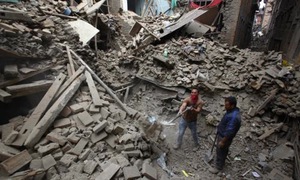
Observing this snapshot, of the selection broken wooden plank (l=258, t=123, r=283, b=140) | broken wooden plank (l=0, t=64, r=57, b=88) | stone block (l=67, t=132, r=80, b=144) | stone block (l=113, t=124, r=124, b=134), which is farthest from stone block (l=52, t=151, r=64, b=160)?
broken wooden plank (l=258, t=123, r=283, b=140)

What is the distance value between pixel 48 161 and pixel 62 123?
0.86 metres

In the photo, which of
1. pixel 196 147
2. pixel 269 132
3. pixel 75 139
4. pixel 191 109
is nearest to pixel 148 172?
pixel 75 139

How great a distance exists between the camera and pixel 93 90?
5.10 m

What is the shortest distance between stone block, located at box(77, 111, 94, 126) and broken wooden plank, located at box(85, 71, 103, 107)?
1.35ft

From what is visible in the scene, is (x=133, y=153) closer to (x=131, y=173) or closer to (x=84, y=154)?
(x=131, y=173)

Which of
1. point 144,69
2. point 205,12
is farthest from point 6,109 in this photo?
point 205,12

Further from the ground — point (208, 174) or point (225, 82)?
point (225, 82)

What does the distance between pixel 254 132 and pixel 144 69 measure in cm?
423

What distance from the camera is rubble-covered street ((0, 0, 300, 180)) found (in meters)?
3.70

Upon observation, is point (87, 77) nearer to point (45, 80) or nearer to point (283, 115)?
point (45, 80)

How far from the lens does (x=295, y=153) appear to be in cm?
488

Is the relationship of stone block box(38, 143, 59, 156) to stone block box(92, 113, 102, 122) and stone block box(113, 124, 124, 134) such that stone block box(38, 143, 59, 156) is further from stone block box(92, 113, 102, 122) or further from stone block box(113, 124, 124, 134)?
stone block box(113, 124, 124, 134)

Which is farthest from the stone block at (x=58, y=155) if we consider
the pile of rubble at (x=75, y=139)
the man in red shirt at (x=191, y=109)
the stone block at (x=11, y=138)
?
the man in red shirt at (x=191, y=109)

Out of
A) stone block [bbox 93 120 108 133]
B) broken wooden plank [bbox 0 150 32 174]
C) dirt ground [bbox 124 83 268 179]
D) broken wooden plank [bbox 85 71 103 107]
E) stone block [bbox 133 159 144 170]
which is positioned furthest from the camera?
broken wooden plank [bbox 85 71 103 107]
